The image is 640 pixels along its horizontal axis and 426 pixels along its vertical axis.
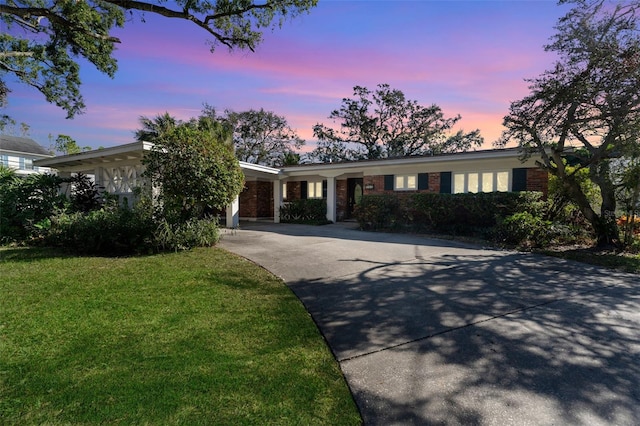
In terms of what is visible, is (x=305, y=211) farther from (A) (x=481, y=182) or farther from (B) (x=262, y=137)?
(B) (x=262, y=137)

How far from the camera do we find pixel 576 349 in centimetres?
314

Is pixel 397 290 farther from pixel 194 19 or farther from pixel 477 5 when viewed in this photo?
pixel 194 19

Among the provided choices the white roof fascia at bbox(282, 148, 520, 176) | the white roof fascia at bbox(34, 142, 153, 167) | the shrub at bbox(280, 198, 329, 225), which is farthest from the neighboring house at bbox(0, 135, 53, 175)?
the white roof fascia at bbox(282, 148, 520, 176)

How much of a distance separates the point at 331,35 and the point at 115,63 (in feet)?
33.6

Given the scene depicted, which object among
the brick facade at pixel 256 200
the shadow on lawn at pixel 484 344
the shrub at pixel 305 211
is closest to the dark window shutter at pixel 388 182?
the shrub at pixel 305 211

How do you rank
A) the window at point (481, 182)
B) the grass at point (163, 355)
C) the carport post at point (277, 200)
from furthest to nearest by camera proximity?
the carport post at point (277, 200) < the window at point (481, 182) < the grass at point (163, 355)

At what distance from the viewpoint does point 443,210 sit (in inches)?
445

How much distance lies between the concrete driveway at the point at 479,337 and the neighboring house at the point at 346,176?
19.8ft

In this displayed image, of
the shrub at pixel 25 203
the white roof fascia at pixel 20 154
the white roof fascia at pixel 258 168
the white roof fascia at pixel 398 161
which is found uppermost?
the white roof fascia at pixel 20 154

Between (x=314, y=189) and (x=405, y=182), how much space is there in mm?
5480

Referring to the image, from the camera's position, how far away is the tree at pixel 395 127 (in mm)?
28812

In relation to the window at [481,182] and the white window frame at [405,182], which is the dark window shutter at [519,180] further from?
the white window frame at [405,182]

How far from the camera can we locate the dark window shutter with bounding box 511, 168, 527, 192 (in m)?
11.5

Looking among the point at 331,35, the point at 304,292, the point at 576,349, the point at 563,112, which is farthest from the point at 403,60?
the point at 576,349
